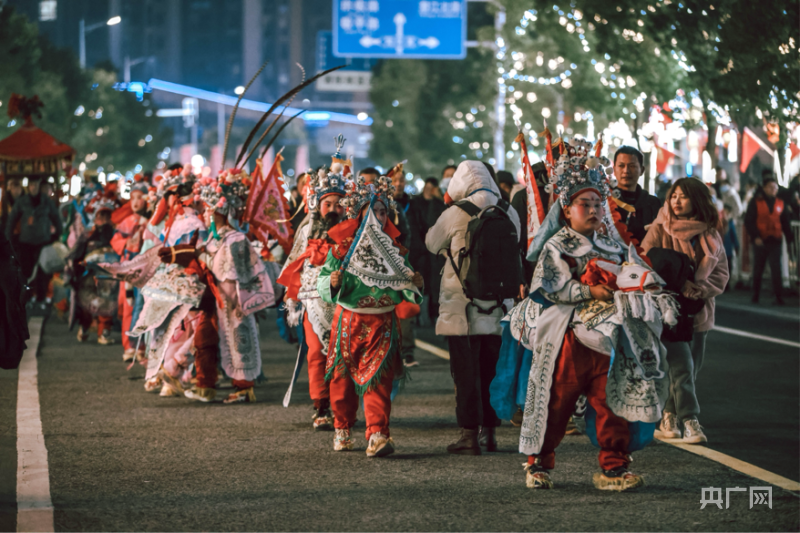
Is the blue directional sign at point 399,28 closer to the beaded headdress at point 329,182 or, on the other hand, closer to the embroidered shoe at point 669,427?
the beaded headdress at point 329,182

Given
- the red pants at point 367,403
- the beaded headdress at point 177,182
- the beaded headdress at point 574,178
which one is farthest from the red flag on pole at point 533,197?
the beaded headdress at point 177,182

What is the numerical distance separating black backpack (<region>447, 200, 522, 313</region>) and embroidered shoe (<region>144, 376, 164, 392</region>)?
385 centimetres

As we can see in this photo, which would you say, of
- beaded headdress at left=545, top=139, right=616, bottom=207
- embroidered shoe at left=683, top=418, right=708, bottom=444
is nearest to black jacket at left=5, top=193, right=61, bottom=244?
embroidered shoe at left=683, top=418, right=708, bottom=444

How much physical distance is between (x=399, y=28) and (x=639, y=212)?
23228 mm

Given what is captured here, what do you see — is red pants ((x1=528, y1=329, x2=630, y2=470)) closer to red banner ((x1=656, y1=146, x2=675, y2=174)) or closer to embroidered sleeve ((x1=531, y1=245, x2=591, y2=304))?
embroidered sleeve ((x1=531, y1=245, x2=591, y2=304))

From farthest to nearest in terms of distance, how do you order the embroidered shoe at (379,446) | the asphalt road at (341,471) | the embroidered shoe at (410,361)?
the embroidered shoe at (410,361) → the embroidered shoe at (379,446) → the asphalt road at (341,471)

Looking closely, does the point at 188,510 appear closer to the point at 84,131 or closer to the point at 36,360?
the point at 36,360

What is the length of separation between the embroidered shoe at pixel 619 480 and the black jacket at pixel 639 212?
2708mm

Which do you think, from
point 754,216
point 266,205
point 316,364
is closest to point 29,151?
point 266,205

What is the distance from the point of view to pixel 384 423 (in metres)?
7.58

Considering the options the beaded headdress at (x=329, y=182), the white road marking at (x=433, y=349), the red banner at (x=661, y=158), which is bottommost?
the white road marking at (x=433, y=349)

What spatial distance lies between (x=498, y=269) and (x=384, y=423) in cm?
127

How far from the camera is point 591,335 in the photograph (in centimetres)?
623

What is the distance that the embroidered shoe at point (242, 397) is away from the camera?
32.5 ft
